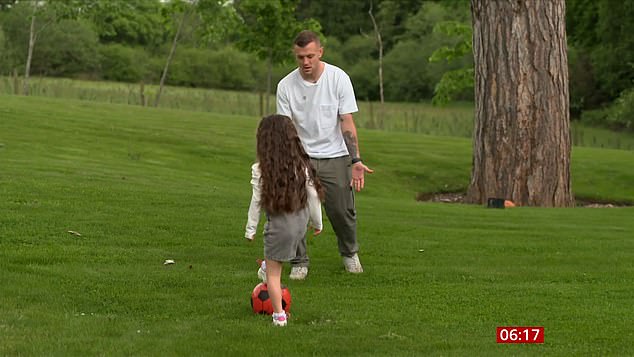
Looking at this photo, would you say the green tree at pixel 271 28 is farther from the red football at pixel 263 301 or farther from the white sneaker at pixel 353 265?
the red football at pixel 263 301

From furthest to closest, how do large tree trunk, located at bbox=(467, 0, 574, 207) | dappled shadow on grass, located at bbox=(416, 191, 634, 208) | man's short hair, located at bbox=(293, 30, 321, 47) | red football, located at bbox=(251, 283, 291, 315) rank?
dappled shadow on grass, located at bbox=(416, 191, 634, 208), large tree trunk, located at bbox=(467, 0, 574, 207), man's short hair, located at bbox=(293, 30, 321, 47), red football, located at bbox=(251, 283, 291, 315)

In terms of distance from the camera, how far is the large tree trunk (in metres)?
17.2

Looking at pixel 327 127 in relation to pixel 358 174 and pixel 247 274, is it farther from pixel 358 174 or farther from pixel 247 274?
pixel 247 274

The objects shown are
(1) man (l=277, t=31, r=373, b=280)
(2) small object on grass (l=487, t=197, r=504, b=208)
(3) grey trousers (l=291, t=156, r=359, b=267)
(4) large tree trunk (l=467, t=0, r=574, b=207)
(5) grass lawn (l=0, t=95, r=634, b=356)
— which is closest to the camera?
(5) grass lawn (l=0, t=95, r=634, b=356)

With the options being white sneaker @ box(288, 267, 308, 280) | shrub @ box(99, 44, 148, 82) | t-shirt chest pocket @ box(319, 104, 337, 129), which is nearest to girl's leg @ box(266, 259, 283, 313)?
white sneaker @ box(288, 267, 308, 280)

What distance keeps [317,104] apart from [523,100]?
948 centimetres

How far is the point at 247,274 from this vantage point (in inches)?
346

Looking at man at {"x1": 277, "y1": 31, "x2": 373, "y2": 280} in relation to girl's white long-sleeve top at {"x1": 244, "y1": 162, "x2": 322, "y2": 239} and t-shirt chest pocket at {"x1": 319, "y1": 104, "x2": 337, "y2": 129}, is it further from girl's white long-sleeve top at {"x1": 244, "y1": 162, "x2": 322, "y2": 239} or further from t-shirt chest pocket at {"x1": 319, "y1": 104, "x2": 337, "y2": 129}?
girl's white long-sleeve top at {"x1": 244, "y1": 162, "x2": 322, "y2": 239}

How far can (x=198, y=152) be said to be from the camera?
21.1m

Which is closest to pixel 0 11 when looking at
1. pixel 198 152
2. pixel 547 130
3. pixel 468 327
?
pixel 198 152

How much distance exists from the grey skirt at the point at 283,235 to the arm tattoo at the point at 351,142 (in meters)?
1.63

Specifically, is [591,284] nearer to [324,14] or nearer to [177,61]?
[177,61]
